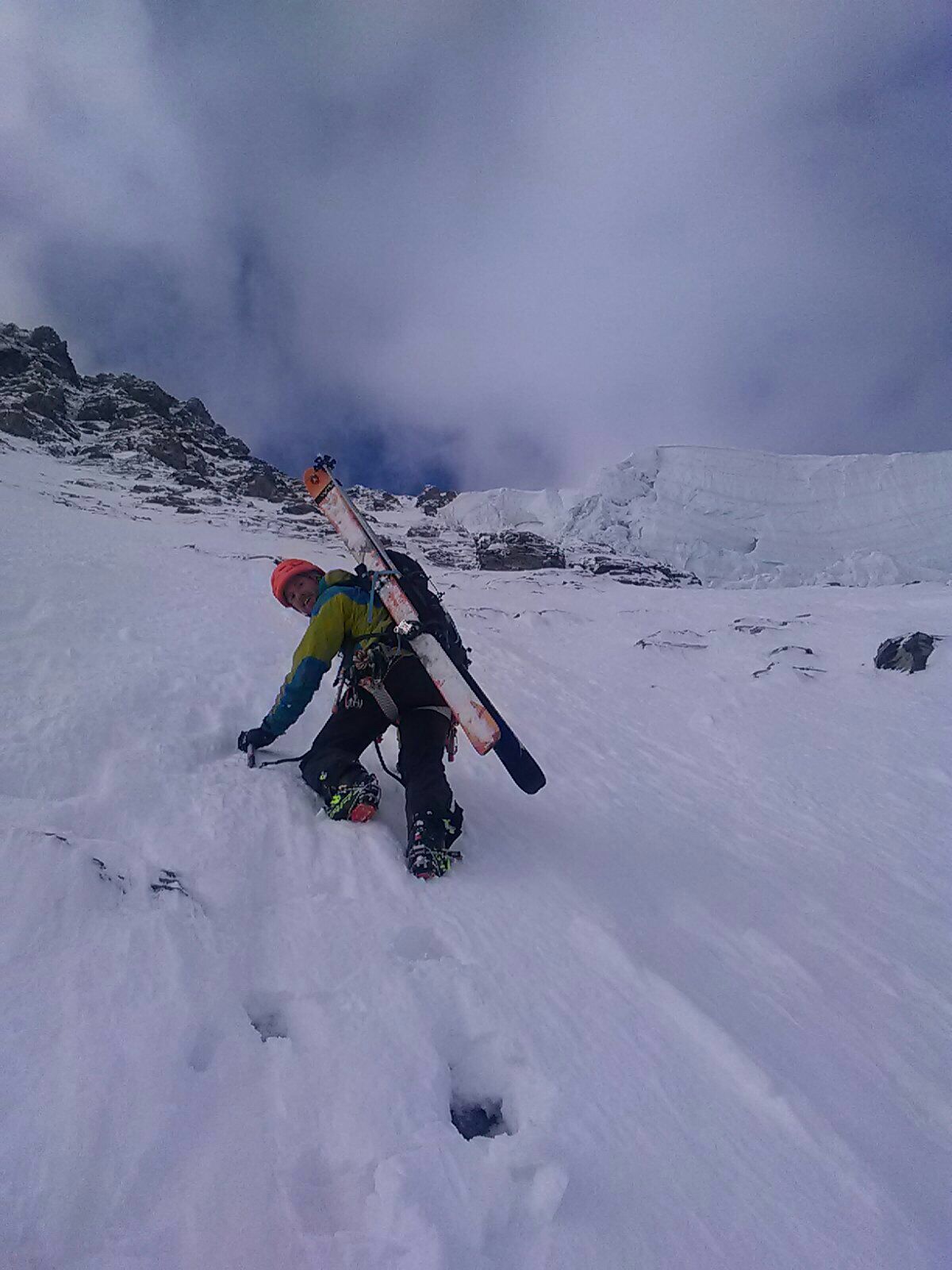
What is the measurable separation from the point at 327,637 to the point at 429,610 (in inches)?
23.0

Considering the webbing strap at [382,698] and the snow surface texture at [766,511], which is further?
the snow surface texture at [766,511]

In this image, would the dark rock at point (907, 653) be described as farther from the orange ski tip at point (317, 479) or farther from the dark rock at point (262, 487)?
the dark rock at point (262, 487)

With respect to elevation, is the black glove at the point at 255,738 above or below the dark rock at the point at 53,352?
below

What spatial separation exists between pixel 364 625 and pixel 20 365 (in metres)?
77.1

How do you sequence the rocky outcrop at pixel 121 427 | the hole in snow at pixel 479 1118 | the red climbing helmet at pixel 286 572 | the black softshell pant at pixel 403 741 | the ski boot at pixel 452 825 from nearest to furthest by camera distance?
the hole in snow at pixel 479 1118 → the ski boot at pixel 452 825 → the black softshell pant at pixel 403 741 → the red climbing helmet at pixel 286 572 → the rocky outcrop at pixel 121 427

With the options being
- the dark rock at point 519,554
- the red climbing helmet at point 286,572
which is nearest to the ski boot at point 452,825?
the red climbing helmet at point 286,572

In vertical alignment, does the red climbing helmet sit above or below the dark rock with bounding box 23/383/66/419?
below

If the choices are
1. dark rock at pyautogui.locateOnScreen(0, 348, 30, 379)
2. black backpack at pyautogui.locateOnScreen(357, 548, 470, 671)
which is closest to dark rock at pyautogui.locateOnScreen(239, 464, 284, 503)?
dark rock at pyautogui.locateOnScreen(0, 348, 30, 379)

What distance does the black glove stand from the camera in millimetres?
3078

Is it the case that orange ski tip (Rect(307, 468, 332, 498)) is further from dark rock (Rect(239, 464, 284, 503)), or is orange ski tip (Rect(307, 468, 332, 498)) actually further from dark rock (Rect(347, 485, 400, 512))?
dark rock (Rect(347, 485, 400, 512))

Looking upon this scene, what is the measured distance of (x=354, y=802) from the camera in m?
2.64

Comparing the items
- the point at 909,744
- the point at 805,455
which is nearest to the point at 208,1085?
the point at 909,744

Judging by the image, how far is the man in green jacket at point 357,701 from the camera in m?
2.79

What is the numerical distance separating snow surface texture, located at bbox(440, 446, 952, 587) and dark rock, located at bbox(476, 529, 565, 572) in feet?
22.9
